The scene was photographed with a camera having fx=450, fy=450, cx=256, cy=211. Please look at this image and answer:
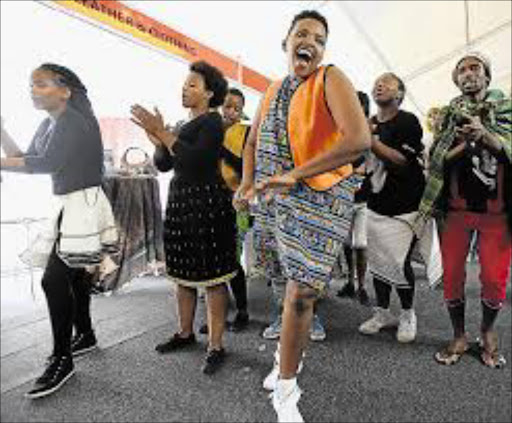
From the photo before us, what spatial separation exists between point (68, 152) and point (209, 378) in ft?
2.65

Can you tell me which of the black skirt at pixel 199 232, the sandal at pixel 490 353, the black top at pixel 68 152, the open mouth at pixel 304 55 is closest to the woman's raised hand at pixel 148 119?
the black top at pixel 68 152

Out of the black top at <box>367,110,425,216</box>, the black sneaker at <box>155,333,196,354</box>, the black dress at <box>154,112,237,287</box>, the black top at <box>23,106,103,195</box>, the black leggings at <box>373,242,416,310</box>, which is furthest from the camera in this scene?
the black leggings at <box>373,242,416,310</box>

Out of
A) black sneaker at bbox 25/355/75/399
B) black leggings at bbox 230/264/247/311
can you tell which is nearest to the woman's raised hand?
black sneaker at bbox 25/355/75/399

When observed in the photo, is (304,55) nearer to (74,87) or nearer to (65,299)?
(74,87)

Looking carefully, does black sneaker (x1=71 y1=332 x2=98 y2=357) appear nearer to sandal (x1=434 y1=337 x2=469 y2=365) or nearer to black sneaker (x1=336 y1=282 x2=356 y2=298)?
sandal (x1=434 y1=337 x2=469 y2=365)

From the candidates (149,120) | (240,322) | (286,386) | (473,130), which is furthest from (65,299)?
(473,130)

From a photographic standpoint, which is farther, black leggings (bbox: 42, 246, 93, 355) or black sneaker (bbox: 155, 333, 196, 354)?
black sneaker (bbox: 155, 333, 196, 354)

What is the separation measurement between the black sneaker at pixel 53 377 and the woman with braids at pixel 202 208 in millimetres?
394

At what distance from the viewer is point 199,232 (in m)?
1.55

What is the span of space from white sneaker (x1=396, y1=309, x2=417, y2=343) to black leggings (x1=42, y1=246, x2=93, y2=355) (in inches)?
47.3

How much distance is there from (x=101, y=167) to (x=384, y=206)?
1.15 metres

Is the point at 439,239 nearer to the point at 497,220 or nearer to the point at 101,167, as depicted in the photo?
the point at 497,220

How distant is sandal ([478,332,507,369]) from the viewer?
61.7 inches

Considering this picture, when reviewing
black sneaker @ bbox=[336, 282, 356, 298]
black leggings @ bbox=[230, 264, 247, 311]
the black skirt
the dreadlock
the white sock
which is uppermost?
the dreadlock
